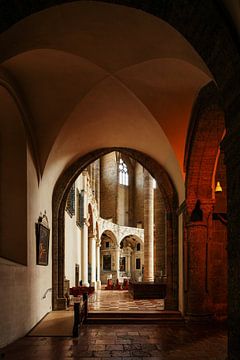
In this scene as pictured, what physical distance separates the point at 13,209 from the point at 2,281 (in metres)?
2.40

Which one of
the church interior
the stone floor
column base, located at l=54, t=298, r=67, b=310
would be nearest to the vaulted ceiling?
the church interior

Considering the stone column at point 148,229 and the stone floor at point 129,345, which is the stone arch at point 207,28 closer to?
the stone floor at point 129,345

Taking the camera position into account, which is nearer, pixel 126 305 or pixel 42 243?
pixel 42 243

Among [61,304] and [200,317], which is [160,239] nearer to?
[61,304]

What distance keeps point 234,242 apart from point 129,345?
444 centimetres

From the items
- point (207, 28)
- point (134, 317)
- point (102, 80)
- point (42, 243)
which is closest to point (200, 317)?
point (134, 317)

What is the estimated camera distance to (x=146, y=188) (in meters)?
30.4

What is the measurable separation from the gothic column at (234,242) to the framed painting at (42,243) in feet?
22.9

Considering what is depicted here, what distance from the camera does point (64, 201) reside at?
1479cm

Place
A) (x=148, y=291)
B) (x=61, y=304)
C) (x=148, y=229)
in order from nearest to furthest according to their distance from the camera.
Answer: (x=61, y=304) → (x=148, y=291) → (x=148, y=229)

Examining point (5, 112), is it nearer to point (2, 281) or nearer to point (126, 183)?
point (2, 281)

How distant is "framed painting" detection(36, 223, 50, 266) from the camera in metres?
11.5

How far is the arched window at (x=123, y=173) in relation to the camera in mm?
47281

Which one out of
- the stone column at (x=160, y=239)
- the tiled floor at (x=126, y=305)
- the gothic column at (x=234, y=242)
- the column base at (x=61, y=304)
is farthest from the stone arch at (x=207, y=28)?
the stone column at (x=160, y=239)
